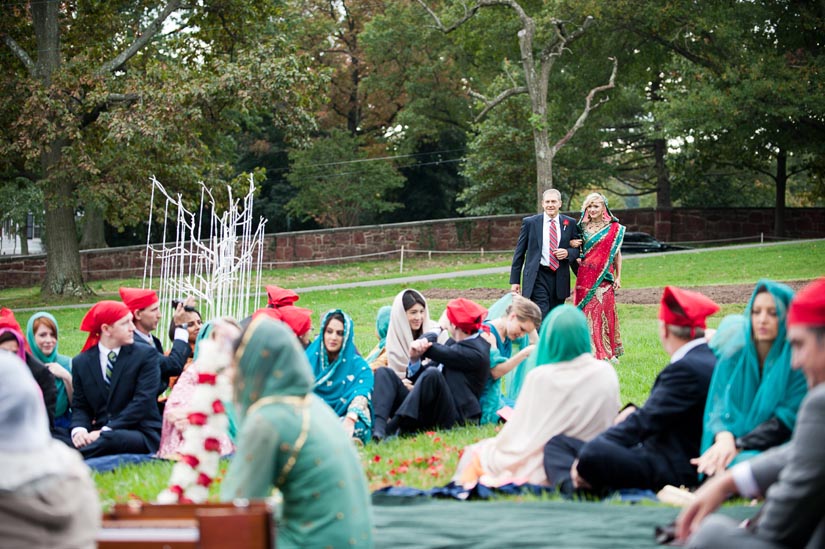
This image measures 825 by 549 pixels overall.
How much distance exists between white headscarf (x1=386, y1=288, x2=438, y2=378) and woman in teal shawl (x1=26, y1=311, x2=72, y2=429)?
96.9 inches

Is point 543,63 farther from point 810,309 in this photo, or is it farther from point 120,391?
point 810,309

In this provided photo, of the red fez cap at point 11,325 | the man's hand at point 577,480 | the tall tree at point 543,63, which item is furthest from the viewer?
the tall tree at point 543,63

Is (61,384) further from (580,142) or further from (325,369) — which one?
(580,142)

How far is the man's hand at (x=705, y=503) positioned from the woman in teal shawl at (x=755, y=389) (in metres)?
1.36

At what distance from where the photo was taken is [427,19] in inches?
1443

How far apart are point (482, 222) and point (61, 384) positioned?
25398mm

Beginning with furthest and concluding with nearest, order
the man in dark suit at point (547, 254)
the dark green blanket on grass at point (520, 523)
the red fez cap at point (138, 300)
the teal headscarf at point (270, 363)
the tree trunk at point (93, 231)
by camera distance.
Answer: the tree trunk at point (93, 231) < the man in dark suit at point (547, 254) < the red fez cap at point (138, 300) < the dark green blanket on grass at point (520, 523) < the teal headscarf at point (270, 363)

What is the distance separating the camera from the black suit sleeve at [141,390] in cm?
707

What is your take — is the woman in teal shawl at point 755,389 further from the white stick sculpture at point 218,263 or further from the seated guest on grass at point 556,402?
the white stick sculpture at point 218,263

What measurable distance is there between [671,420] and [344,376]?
271 centimetres

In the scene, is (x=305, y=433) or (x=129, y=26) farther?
(x=129, y=26)

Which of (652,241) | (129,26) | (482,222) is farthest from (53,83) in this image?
(652,241)

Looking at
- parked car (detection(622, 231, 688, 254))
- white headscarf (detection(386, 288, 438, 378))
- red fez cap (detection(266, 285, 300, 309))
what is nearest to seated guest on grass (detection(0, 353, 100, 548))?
white headscarf (detection(386, 288, 438, 378))

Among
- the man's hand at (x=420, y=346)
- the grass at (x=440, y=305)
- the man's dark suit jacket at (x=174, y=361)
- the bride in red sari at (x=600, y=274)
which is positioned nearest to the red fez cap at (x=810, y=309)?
the grass at (x=440, y=305)
